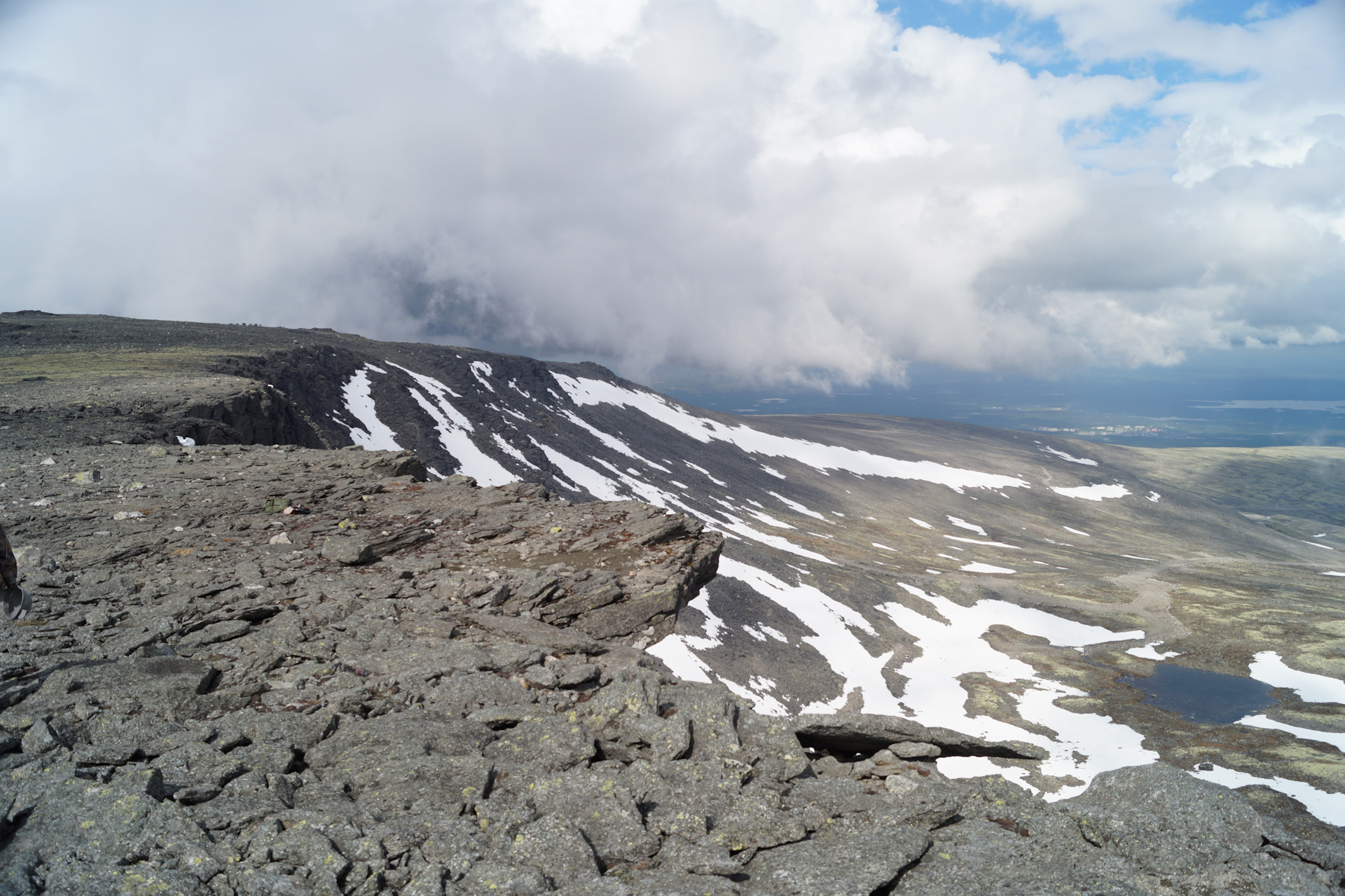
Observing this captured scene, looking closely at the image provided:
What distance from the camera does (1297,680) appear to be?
68.0 metres

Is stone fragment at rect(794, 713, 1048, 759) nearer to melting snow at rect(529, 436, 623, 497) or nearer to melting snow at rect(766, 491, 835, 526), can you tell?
melting snow at rect(529, 436, 623, 497)

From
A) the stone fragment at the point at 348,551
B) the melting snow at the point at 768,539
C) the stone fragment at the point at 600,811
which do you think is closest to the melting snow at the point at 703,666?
the melting snow at the point at 768,539

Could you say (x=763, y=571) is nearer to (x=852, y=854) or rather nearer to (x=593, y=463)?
(x=593, y=463)

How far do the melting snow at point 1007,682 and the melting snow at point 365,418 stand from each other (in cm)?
6251

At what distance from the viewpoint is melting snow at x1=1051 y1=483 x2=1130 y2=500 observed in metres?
186

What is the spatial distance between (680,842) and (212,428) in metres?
31.7

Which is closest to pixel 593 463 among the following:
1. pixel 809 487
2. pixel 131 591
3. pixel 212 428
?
pixel 809 487

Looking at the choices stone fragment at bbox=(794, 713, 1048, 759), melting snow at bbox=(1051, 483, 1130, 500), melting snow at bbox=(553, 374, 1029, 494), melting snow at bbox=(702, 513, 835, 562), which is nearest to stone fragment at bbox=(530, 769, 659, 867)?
stone fragment at bbox=(794, 713, 1048, 759)

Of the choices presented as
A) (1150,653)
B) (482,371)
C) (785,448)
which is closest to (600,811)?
(1150,653)

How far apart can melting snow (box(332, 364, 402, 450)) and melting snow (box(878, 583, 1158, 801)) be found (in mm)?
62515

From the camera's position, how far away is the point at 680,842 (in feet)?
22.4

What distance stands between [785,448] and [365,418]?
120223mm

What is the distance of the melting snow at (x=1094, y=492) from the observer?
612 ft

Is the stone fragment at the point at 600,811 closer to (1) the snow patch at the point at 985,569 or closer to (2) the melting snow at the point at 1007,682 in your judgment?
(2) the melting snow at the point at 1007,682
